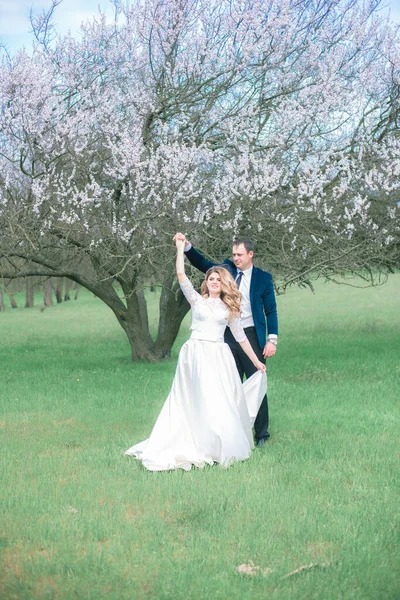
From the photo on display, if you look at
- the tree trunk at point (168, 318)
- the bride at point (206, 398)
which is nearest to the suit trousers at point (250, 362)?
the bride at point (206, 398)

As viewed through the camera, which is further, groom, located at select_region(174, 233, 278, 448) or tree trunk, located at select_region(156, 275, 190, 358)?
tree trunk, located at select_region(156, 275, 190, 358)

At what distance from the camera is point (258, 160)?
11180 mm

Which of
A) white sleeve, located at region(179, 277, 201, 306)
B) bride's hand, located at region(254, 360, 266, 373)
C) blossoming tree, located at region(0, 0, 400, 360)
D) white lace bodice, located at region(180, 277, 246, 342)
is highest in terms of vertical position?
blossoming tree, located at region(0, 0, 400, 360)

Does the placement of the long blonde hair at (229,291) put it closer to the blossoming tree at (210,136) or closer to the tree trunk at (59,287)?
the blossoming tree at (210,136)

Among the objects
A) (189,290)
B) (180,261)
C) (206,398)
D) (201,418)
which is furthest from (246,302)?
(201,418)

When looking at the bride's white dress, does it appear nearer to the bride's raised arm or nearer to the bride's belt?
the bride's belt

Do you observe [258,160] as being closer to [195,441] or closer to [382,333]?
[195,441]

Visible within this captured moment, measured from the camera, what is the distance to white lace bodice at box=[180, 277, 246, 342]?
7027 mm

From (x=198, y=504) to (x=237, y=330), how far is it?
7.07 feet

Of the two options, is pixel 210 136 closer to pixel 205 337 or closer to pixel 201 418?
pixel 205 337

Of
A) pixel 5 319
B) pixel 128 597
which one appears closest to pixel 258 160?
pixel 128 597

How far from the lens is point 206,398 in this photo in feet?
22.3

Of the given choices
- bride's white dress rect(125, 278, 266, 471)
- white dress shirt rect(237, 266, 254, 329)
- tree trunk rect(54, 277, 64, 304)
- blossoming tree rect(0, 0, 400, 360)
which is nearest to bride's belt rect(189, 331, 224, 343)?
bride's white dress rect(125, 278, 266, 471)

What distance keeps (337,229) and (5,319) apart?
2518 cm
